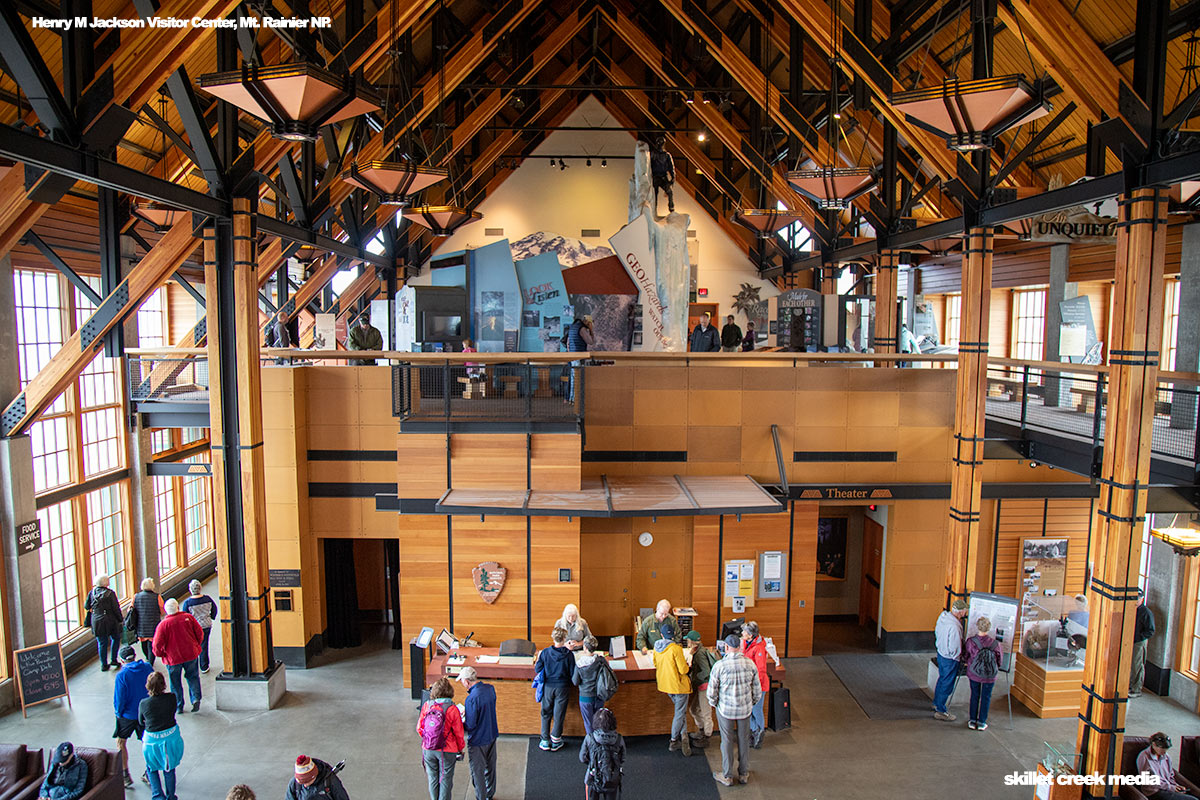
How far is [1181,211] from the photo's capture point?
8.69 m

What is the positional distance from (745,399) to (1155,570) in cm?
643

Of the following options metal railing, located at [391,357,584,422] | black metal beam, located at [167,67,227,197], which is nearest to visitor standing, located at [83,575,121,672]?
metal railing, located at [391,357,584,422]

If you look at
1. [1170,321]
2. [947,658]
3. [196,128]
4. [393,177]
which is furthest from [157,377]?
[1170,321]

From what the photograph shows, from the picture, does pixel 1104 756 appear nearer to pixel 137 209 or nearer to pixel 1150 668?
pixel 1150 668

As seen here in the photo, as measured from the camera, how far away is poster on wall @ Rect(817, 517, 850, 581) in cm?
1306

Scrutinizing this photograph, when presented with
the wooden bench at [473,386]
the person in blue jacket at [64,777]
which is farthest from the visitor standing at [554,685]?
the person in blue jacket at [64,777]

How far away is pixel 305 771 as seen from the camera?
5.72m

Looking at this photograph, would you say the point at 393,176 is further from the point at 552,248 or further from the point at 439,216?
the point at 552,248

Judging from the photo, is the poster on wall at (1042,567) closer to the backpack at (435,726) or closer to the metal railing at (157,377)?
the backpack at (435,726)

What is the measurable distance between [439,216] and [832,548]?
8926 mm

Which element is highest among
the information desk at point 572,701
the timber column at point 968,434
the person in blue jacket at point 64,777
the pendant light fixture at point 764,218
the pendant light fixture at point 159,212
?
the pendant light fixture at point 764,218

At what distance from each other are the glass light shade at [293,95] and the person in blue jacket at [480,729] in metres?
5.33

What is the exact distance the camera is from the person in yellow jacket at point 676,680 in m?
8.51

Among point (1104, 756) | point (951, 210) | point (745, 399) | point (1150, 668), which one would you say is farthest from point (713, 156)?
point (1104, 756)
